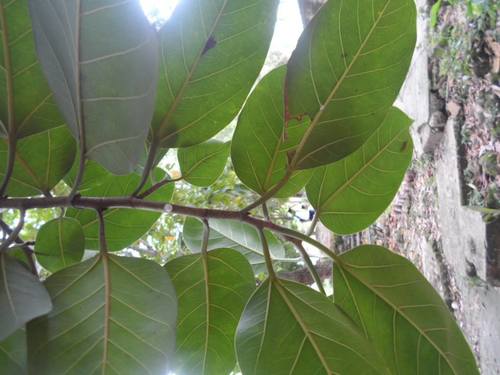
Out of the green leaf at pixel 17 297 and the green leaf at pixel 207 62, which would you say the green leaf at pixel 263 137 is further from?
the green leaf at pixel 17 297

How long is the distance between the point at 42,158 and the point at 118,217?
18 centimetres

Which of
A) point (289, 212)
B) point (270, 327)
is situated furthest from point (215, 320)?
point (289, 212)

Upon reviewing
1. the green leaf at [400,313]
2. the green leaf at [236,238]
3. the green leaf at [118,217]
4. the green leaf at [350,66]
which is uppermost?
the green leaf at [350,66]

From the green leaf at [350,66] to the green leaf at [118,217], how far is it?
327 millimetres

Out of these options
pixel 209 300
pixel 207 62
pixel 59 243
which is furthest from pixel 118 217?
pixel 207 62

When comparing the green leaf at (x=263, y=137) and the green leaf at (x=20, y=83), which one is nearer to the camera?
the green leaf at (x=20, y=83)

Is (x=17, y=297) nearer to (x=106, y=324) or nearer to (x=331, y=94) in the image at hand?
(x=106, y=324)

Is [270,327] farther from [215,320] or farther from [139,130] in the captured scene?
[139,130]

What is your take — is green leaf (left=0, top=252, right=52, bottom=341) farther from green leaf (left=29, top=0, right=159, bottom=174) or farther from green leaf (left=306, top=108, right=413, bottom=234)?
green leaf (left=306, top=108, right=413, bottom=234)

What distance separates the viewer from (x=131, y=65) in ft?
1.45

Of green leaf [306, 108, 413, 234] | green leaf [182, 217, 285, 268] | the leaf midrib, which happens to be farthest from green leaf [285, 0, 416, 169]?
green leaf [182, 217, 285, 268]

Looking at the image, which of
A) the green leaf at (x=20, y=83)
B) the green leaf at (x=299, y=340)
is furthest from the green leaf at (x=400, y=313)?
the green leaf at (x=20, y=83)

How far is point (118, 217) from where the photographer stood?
2.65ft

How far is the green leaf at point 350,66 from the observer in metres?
0.56
